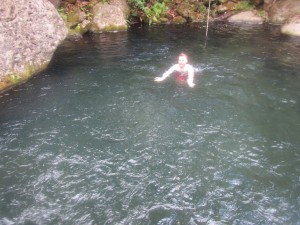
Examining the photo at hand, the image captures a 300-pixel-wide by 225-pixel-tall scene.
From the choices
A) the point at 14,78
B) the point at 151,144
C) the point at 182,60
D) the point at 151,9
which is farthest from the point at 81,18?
the point at 151,144

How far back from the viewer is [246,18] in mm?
21203

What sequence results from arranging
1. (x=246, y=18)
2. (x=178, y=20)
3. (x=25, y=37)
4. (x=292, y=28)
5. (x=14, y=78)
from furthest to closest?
(x=246, y=18) → (x=178, y=20) → (x=292, y=28) → (x=25, y=37) → (x=14, y=78)

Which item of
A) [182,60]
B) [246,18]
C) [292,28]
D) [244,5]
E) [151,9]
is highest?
[244,5]

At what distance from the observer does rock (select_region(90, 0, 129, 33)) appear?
18109 millimetres

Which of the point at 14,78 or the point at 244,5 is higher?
the point at 244,5

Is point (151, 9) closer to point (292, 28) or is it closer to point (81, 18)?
point (81, 18)

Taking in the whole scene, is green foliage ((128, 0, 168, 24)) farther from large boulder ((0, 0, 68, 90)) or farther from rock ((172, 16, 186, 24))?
large boulder ((0, 0, 68, 90))

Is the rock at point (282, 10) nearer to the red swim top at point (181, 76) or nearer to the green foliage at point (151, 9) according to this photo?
the green foliage at point (151, 9)

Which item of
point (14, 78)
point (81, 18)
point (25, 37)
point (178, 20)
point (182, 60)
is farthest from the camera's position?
point (178, 20)

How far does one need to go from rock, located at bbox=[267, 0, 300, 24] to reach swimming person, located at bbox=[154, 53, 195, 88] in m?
11.7

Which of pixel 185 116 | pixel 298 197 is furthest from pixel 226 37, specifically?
pixel 298 197

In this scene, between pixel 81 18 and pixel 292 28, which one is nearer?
pixel 81 18

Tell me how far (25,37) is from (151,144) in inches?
264

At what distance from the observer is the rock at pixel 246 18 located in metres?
21.0
